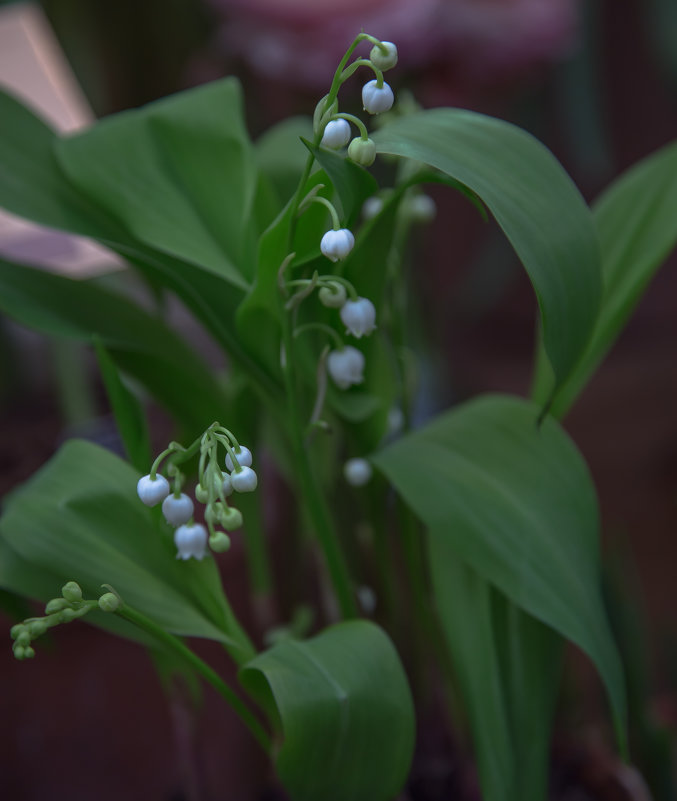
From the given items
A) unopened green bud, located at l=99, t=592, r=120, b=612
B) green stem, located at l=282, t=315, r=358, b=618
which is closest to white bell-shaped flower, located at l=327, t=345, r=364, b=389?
green stem, located at l=282, t=315, r=358, b=618

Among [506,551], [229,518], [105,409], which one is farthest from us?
[105,409]

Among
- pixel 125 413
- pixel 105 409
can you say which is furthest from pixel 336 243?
pixel 105 409

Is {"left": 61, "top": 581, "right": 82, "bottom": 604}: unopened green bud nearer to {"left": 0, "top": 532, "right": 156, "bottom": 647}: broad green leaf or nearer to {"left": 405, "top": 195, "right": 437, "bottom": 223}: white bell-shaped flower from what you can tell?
{"left": 0, "top": 532, "right": 156, "bottom": 647}: broad green leaf

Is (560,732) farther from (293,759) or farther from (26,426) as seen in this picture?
(26,426)

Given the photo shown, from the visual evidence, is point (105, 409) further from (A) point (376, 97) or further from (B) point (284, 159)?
(A) point (376, 97)

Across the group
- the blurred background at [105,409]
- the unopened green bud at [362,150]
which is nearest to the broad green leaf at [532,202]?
the unopened green bud at [362,150]

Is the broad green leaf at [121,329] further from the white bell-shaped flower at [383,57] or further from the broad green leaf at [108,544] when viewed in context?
the white bell-shaped flower at [383,57]

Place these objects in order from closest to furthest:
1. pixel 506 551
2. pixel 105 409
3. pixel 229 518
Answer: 1. pixel 229 518
2. pixel 506 551
3. pixel 105 409
